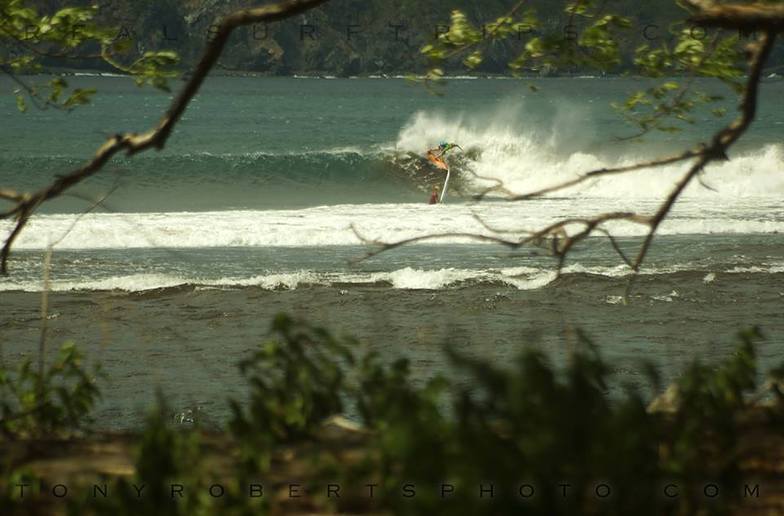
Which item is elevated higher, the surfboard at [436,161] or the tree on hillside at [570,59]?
the tree on hillside at [570,59]

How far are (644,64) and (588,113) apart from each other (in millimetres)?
73372

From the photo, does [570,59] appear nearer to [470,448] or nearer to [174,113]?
[174,113]

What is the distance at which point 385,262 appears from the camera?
16406mm

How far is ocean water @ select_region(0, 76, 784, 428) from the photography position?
10188 mm

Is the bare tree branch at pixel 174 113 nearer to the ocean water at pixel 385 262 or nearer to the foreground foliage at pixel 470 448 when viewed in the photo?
the ocean water at pixel 385 262

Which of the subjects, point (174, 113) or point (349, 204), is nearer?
point (174, 113)

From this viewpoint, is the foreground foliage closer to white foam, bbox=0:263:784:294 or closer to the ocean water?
the ocean water

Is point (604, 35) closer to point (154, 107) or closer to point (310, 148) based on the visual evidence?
point (310, 148)

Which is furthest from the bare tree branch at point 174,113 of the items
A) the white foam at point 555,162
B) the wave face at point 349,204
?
the white foam at point 555,162

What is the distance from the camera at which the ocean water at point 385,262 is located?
401 inches

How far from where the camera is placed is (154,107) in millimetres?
87750

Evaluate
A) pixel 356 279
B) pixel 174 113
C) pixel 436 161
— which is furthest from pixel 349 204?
pixel 174 113

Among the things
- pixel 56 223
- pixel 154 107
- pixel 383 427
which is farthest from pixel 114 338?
pixel 154 107

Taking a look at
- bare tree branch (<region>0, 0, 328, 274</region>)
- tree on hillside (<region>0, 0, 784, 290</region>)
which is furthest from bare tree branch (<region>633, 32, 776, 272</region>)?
bare tree branch (<region>0, 0, 328, 274</region>)
